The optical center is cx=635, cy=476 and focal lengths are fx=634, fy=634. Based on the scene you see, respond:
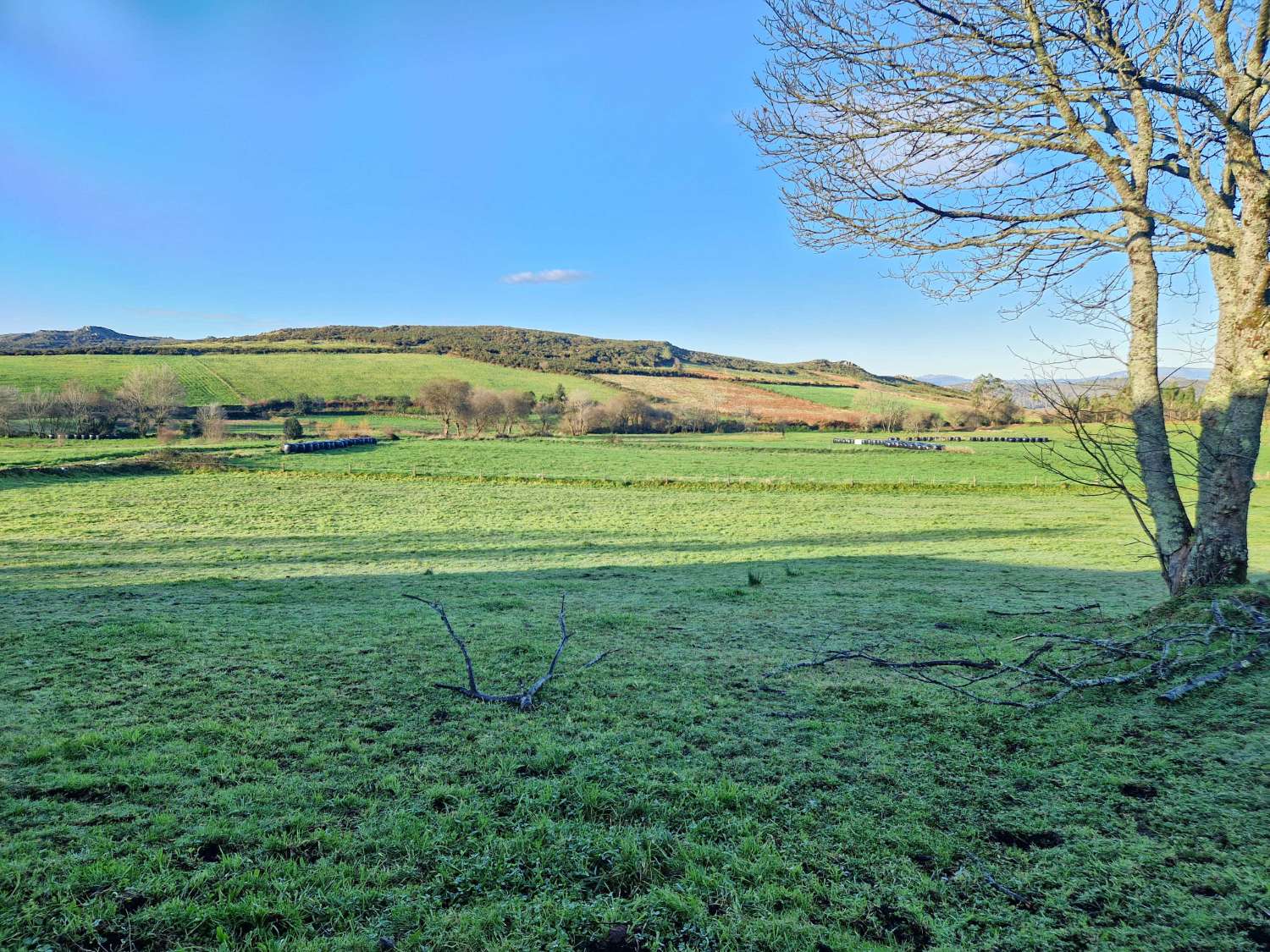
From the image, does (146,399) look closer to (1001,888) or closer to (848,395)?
(1001,888)

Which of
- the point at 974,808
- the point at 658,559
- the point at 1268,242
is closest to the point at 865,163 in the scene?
the point at 1268,242

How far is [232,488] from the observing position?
30750 millimetres

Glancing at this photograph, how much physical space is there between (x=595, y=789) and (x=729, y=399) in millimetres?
93038

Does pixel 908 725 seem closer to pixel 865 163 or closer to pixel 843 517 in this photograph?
pixel 865 163

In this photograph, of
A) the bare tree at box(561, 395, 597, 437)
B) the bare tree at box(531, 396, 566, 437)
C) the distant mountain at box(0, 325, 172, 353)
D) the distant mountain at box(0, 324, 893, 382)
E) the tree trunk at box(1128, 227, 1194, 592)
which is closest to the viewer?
the tree trunk at box(1128, 227, 1194, 592)

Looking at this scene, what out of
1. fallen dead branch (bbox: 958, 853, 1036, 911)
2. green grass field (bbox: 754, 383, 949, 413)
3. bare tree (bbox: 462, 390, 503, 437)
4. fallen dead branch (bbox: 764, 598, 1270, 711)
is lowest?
fallen dead branch (bbox: 958, 853, 1036, 911)

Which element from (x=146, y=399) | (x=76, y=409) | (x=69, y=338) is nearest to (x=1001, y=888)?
(x=76, y=409)

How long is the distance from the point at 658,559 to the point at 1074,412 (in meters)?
11.1

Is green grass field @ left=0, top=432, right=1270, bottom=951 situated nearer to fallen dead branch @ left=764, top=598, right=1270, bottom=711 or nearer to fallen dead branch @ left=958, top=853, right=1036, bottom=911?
fallen dead branch @ left=958, top=853, right=1036, bottom=911

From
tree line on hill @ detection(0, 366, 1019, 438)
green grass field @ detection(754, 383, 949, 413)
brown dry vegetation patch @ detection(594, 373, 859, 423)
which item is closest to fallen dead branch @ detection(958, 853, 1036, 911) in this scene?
tree line on hill @ detection(0, 366, 1019, 438)

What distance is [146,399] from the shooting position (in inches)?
2341

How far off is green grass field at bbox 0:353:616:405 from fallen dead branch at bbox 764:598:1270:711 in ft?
254

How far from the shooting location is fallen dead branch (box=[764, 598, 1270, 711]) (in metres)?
4.75

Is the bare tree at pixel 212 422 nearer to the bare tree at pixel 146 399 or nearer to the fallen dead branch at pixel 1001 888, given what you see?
the bare tree at pixel 146 399
